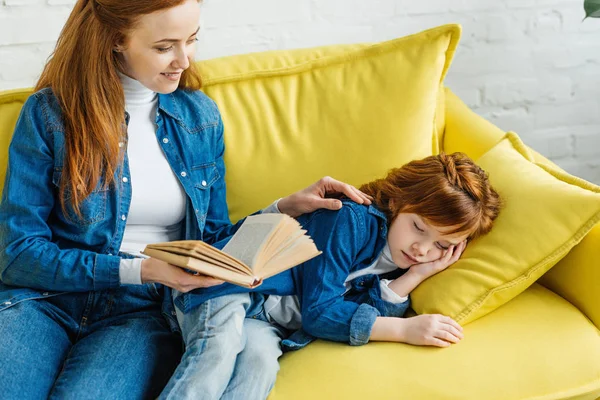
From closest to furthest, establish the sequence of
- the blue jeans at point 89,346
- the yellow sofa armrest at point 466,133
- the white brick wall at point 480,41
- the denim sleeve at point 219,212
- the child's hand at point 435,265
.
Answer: the blue jeans at point 89,346, the child's hand at point 435,265, the denim sleeve at point 219,212, the yellow sofa armrest at point 466,133, the white brick wall at point 480,41

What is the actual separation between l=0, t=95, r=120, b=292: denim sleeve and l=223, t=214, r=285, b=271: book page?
0.26 metres

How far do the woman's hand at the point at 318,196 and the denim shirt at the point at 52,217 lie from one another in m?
0.19

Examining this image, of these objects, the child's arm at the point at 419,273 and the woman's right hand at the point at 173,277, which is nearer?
the woman's right hand at the point at 173,277

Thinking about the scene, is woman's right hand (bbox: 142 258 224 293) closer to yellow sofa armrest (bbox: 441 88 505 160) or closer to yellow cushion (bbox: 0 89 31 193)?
yellow cushion (bbox: 0 89 31 193)

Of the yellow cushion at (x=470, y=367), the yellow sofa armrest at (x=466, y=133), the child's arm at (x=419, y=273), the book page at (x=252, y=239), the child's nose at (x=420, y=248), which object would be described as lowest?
the yellow cushion at (x=470, y=367)

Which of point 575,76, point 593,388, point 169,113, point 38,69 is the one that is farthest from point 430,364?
point 575,76

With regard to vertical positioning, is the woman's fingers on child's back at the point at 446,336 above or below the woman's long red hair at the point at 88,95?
below

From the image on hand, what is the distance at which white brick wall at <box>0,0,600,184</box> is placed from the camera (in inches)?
76.4

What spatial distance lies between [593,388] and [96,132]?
1006 millimetres

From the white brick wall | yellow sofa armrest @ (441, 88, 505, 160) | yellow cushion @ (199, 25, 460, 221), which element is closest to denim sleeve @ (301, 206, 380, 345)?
yellow cushion @ (199, 25, 460, 221)

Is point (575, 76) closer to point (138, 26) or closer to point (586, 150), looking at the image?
point (586, 150)

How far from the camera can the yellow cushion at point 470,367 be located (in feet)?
4.25

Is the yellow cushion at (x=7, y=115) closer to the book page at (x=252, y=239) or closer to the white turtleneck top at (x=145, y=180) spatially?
the white turtleneck top at (x=145, y=180)

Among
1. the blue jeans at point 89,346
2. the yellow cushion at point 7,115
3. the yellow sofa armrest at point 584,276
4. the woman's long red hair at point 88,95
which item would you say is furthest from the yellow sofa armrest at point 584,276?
the yellow cushion at point 7,115
